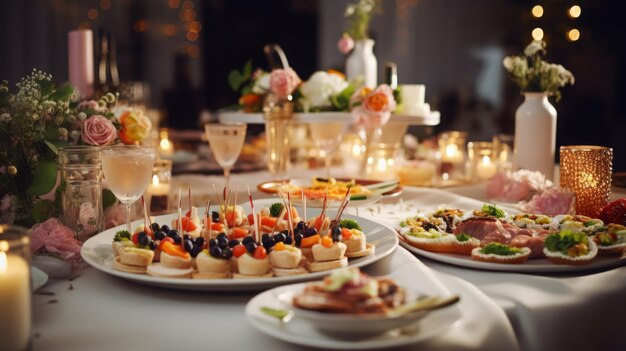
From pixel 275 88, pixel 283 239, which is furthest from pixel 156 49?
pixel 283 239

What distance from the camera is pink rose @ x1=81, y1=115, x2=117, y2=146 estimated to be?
1676mm

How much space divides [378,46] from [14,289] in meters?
6.45

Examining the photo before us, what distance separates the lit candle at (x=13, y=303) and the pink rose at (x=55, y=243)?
449 mm

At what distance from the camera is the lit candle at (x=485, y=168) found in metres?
2.60

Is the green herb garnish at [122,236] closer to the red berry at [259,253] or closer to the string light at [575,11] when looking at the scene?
the red berry at [259,253]

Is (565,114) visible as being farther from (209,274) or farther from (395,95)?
(209,274)

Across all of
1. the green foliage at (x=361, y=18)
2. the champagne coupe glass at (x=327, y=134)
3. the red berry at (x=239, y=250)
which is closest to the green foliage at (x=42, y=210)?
the red berry at (x=239, y=250)

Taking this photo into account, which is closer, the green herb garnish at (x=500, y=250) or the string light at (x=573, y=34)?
the green herb garnish at (x=500, y=250)

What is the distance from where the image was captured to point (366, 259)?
4.05ft

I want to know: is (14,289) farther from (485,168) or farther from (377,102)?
(485,168)

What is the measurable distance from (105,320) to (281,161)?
4.67ft

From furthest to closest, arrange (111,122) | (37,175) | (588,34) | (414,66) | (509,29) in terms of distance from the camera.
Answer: (414,66) → (509,29) → (588,34) → (111,122) → (37,175)

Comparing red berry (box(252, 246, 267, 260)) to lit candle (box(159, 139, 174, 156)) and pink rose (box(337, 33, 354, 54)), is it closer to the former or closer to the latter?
pink rose (box(337, 33, 354, 54))

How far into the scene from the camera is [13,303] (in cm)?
86
